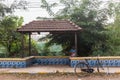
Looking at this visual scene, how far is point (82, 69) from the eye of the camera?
15.2 metres

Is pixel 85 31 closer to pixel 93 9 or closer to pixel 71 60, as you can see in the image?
pixel 93 9

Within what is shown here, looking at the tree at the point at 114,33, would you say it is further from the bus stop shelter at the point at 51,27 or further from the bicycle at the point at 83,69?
the bicycle at the point at 83,69

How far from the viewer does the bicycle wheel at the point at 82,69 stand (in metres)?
15.0

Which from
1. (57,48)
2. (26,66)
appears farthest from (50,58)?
(57,48)

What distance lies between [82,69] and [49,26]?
4.74 metres

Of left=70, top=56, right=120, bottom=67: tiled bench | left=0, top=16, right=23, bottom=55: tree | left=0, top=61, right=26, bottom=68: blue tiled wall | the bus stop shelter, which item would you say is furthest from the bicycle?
left=0, top=16, right=23, bottom=55: tree

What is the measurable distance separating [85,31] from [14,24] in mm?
6050

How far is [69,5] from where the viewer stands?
2317 centimetres

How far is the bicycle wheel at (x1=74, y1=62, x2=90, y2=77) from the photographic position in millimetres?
14959

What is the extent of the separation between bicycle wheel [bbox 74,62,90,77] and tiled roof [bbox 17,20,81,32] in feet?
10.1

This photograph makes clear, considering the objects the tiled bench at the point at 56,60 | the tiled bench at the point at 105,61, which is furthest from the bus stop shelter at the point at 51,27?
the tiled bench at the point at 56,60

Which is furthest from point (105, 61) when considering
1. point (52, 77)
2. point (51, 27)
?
point (52, 77)

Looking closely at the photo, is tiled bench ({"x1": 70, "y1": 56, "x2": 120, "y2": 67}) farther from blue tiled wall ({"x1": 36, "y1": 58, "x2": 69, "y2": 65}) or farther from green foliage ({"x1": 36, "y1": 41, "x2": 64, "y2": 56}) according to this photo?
green foliage ({"x1": 36, "y1": 41, "x2": 64, "y2": 56})

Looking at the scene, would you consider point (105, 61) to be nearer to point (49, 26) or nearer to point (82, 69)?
point (82, 69)
